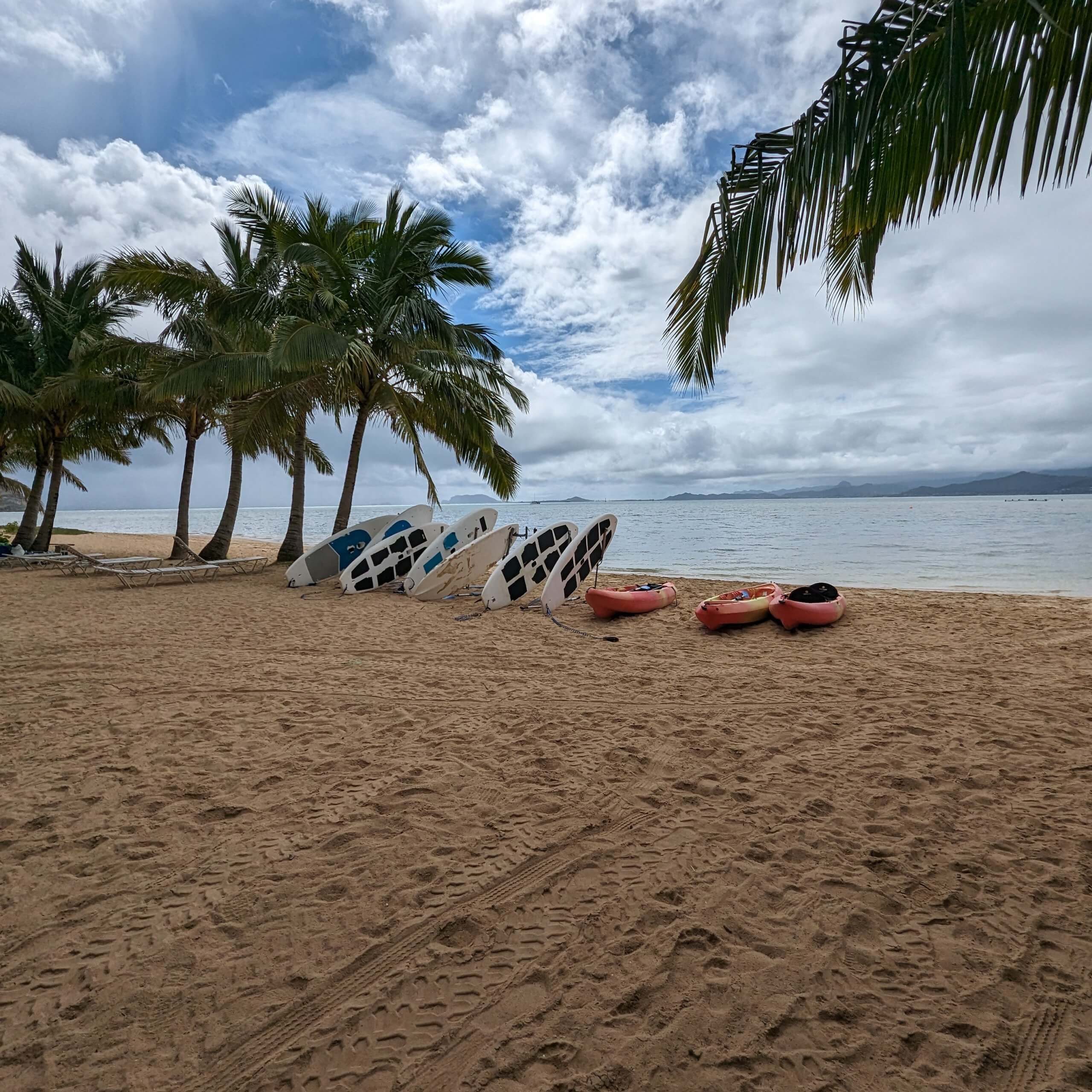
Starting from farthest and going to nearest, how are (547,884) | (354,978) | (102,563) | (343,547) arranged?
(102,563)
(343,547)
(547,884)
(354,978)

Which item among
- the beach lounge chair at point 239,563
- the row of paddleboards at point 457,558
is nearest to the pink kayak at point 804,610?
the row of paddleboards at point 457,558

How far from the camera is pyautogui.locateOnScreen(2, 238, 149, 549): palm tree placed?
13867 millimetres

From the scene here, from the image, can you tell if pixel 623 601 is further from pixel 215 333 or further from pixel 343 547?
pixel 215 333

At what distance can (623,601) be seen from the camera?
737 centimetres

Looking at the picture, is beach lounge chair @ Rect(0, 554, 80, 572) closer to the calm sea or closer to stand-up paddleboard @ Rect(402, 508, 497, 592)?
stand-up paddleboard @ Rect(402, 508, 497, 592)

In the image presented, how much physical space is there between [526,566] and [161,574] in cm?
717

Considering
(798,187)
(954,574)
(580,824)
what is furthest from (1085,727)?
(954,574)

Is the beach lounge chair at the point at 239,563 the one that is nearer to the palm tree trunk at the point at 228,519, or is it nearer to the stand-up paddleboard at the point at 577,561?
the palm tree trunk at the point at 228,519

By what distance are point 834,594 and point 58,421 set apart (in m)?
19.0

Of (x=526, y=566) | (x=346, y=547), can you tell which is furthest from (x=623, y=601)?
(x=346, y=547)

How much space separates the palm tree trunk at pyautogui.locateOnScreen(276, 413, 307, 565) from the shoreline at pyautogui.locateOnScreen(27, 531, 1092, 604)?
476 millimetres

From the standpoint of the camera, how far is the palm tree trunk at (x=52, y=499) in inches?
648

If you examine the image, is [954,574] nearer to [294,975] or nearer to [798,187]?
[798,187]

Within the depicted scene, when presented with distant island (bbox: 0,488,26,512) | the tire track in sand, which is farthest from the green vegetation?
distant island (bbox: 0,488,26,512)
